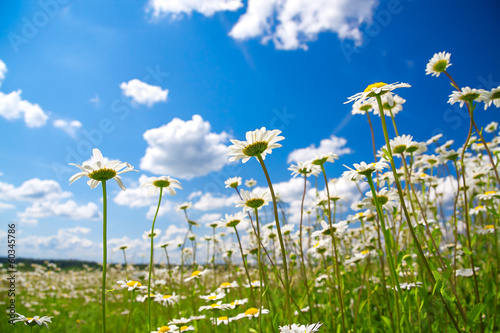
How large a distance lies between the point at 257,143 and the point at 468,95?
2.42 metres

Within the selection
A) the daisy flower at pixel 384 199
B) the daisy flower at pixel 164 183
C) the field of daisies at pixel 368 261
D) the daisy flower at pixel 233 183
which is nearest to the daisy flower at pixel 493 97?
the field of daisies at pixel 368 261

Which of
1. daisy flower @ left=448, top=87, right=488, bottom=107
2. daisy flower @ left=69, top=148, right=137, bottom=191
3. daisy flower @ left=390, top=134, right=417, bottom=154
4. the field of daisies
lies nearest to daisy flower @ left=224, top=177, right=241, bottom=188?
the field of daisies

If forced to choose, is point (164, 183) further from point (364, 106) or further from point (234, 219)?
point (364, 106)

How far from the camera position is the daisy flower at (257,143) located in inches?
74.2

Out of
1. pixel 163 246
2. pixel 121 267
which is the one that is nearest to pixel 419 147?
pixel 163 246

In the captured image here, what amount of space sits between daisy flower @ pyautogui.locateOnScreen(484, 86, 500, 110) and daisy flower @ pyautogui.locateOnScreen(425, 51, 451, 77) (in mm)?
541

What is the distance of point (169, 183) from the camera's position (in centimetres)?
283

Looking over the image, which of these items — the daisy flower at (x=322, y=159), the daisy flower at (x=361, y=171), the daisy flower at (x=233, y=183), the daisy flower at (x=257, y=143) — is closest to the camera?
the daisy flower at (x=257, y=143)

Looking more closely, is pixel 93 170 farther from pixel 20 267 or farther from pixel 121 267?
pixel 20 267

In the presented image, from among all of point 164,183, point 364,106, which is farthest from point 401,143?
point 164,183

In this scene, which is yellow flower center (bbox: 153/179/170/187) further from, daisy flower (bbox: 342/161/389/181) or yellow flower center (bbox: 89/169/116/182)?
daisy flower (bbox: 342/161/389/181)

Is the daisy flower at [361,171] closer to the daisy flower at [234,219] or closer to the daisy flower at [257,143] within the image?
the daisy flower at [257,143]

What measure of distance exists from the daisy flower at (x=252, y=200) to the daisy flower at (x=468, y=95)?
2115 millimetres

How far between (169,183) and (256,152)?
1259 mm
